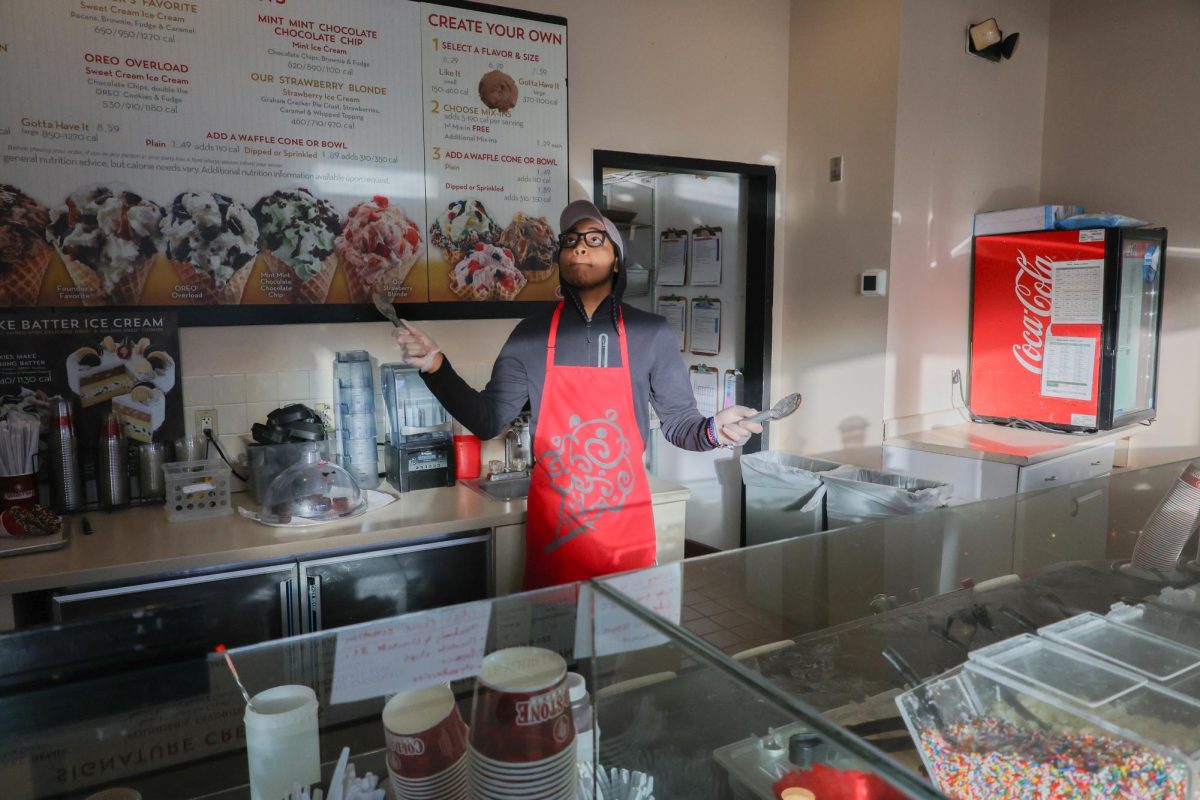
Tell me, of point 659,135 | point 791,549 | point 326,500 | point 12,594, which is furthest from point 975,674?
point 659,135

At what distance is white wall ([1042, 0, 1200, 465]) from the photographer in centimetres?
377

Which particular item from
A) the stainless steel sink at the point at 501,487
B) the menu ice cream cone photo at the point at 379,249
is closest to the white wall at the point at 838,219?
the stainless steel sink at the point at 501,487

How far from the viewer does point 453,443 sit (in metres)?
3.01

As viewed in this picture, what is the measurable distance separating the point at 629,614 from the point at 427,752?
30cm

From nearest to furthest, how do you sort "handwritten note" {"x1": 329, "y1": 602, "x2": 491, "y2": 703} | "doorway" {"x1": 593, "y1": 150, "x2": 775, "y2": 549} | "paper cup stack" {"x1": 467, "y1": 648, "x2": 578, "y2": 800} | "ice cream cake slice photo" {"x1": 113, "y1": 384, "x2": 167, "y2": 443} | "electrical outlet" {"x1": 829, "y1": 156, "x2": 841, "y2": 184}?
"paper cup stack" {"x1": 467, "y1": 648, "x2": 578, "y2": 800}, "handwritten note" {"x1": 329, "y1": 602, "x2": 491, "y2": 703}, "ice cream cake slice photo" {"x1": 113, "y1": 384, "x2": 167, "y2": 443}, "electrical outlet" {"x1": 829, "y1": 156, "x2": 841, "y2": 184}, "doorway" {"x1": 593, "y1": 150, "x2": 775, "y2": 549}

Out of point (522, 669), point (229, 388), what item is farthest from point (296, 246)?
point (522, 669)

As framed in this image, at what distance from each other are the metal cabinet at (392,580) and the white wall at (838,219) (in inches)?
80.4

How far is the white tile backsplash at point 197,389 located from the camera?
2.77 meters

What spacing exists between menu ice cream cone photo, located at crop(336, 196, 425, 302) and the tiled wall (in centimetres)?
14

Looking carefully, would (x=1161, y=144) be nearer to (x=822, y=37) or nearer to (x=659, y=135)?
(x=822, y=37)

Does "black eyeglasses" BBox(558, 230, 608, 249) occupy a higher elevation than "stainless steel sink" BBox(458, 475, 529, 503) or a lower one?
higher

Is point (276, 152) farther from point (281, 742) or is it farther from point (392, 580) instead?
point (281, 742)

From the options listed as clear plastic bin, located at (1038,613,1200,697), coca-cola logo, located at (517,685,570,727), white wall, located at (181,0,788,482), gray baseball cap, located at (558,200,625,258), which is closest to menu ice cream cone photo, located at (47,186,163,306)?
white wall, located at (181,0,788,482)

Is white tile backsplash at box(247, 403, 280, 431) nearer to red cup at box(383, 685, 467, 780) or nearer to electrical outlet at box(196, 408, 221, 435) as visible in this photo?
electrical outlet at box(196, 408, 221, 435)
